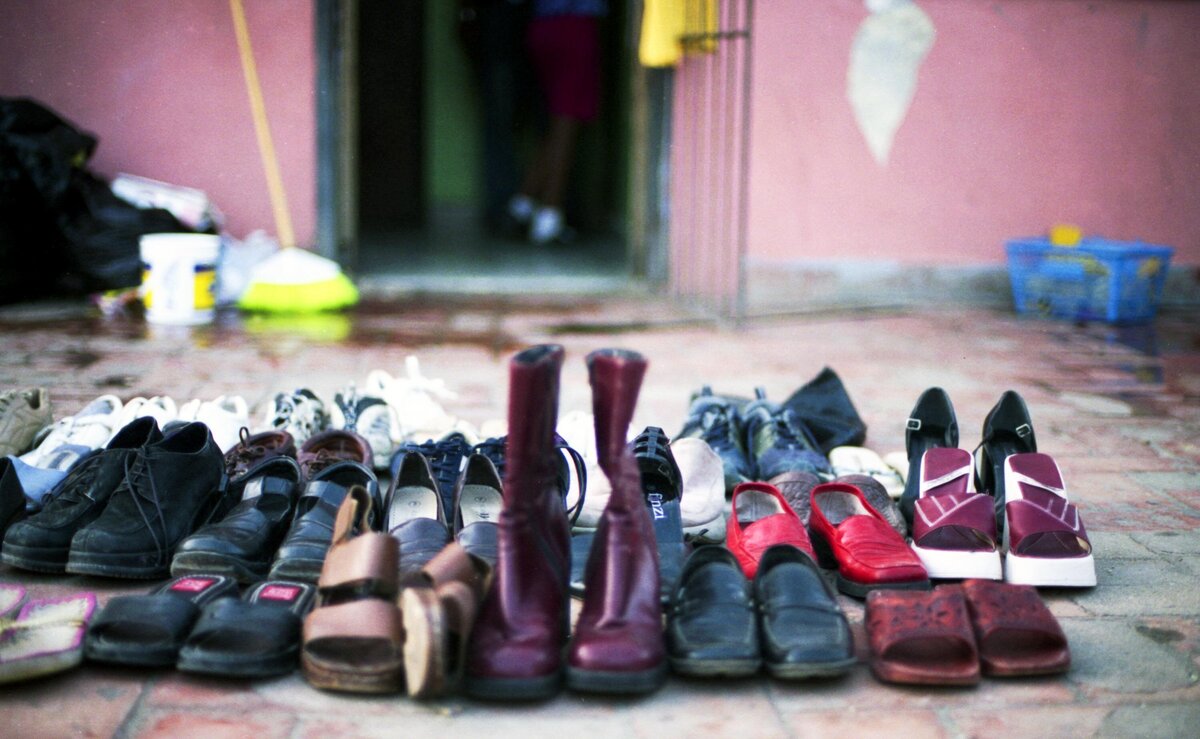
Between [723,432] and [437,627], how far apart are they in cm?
133

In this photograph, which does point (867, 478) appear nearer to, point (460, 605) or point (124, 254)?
point (460, 605)

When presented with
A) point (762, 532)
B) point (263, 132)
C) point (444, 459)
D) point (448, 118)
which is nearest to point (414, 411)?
point (444, 459)

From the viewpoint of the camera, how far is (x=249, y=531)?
6.62ft

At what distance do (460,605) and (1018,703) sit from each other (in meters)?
0.81

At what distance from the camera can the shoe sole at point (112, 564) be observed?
1947 mm

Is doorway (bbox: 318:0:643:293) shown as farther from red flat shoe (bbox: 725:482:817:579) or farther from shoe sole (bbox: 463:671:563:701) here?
shoe sole (bbox: 463:671:563:701)

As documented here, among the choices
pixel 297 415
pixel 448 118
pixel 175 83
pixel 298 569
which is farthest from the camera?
pixel 448 118

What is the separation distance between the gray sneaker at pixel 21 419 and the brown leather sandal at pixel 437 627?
132 cm

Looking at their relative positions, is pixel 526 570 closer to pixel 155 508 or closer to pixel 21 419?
pixel 155 508

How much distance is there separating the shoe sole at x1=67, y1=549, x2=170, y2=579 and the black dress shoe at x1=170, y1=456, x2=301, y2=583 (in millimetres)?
61

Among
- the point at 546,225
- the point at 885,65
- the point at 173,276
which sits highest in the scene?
the point at 885,65

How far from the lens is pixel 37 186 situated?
466 cm

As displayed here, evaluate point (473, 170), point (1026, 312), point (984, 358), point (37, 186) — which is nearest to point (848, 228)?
point (1026, 312)

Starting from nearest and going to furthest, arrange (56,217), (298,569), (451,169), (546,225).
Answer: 1. (298,569)
2. (56,217)
3. (546,225)
4. (451,169)
